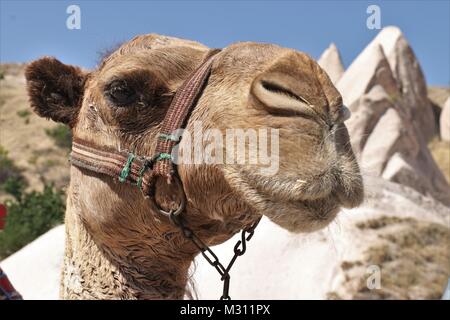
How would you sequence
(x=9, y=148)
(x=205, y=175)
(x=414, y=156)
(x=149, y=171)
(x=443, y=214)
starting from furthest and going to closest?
(x=9, y=148) → (x=414, y=156) → (x=443, y=214) → (x=149, y=171) → (x=205, y=175)

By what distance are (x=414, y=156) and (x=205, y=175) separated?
16.6m

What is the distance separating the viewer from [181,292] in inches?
102

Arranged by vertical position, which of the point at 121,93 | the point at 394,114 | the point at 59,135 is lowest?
the point at 59,135

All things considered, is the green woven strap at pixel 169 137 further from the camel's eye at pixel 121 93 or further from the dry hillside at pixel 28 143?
the dry hillside at pixel 28 143

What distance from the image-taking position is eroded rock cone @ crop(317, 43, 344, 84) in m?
24.8

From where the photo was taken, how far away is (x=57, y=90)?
107 inches

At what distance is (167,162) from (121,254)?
0.49 m

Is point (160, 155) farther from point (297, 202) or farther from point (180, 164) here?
point (297, 202)

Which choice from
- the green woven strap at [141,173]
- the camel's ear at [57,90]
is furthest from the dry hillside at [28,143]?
the green woven strap at [141,173]

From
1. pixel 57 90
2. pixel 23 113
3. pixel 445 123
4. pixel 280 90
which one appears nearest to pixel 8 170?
pixel 23 113

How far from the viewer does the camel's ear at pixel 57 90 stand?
2.69 metres

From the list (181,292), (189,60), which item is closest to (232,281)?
(181,292)

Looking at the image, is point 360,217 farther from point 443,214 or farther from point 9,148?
point 9,148

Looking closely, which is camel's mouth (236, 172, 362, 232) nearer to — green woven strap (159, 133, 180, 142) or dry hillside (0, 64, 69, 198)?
A: green woven strap (159, 133, 180, 142)
